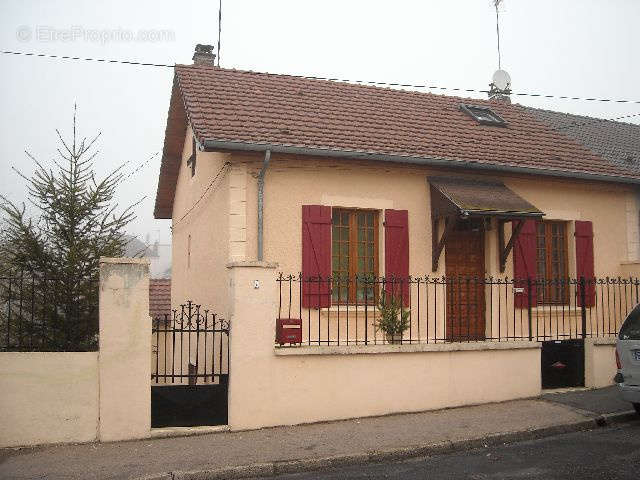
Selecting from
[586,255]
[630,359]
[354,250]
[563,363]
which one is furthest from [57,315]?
[586,255]

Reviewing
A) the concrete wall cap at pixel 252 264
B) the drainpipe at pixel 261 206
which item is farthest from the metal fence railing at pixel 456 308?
the concrete wall cap at pixel 252 264

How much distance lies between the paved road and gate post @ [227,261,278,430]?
154 centimetres

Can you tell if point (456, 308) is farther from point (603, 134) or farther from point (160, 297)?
point (160, 297)

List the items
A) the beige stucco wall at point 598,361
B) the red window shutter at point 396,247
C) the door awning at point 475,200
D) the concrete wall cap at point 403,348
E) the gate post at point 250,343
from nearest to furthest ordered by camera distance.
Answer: the gate post at point 250,343 → the concrete wall cap at point 403,348 → the beige stucco wall at point 598,361 → the door awning at point 475,200 → the red window shutter at point 396,247

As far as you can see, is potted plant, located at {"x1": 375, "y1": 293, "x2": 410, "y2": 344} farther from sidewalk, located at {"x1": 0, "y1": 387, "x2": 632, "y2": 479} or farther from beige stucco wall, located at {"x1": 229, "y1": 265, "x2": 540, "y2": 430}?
sidewalk, located at {"x1": 0, "y1": 387, "x2": 632, "y2": 479}

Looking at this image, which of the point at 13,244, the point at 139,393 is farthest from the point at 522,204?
the point at 13,244

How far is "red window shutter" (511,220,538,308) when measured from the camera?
10969mm

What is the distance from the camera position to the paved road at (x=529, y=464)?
18.5 feet

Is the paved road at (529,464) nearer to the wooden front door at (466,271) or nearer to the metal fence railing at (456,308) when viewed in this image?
the metal fence railing at (456,308)

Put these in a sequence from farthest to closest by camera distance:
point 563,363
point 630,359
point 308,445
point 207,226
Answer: point 207,226, point 563,363, point 630,359, point 308,445

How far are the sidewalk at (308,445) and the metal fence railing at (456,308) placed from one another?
1.44 m

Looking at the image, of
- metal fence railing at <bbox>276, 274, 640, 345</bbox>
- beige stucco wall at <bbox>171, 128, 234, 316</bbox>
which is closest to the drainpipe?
beige stucco wall at <bbox>171, 128, 234, 316</bbox>

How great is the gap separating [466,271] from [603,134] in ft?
24.3

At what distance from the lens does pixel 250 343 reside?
288 inches
